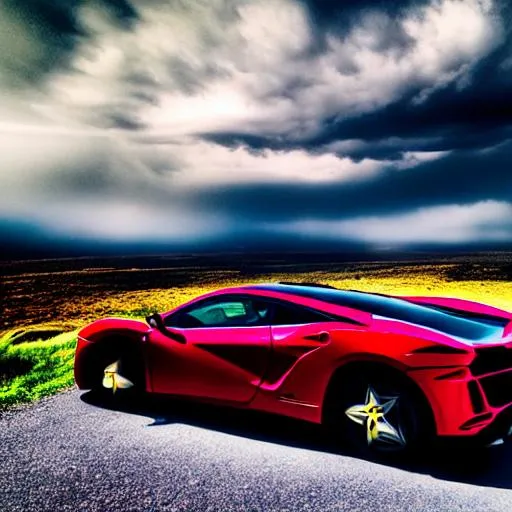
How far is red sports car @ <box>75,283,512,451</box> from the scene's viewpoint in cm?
297

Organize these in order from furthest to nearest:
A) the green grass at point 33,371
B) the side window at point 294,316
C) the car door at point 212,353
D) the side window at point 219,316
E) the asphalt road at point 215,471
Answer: the green grass at point 33,371
the side window at point 219,316
the car door at point 212,353
the side window at point 294,316
the asphalt road at point 215,471

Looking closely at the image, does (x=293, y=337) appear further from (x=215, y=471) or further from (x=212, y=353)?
(x=215, y=471)

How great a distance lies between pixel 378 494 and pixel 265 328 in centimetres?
134

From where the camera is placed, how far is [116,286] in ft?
101

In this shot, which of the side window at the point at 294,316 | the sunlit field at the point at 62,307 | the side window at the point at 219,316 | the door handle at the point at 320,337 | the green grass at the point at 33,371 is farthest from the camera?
the sunlit field at the point at 62,307

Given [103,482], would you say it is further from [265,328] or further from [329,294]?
[329,294]

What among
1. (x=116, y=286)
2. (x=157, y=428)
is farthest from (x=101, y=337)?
(x=116, y=286)

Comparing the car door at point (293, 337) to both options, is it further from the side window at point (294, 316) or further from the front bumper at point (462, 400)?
the front bumper at point (462, 400)

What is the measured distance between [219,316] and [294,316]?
107cm

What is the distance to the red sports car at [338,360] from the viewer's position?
117 inches

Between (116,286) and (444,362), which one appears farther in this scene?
(116,286)

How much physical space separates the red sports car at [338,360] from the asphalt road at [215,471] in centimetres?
27

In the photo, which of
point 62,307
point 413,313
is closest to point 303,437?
point 413,313

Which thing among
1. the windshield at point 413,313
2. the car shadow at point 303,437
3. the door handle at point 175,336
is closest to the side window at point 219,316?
the door handle at point 175,336
